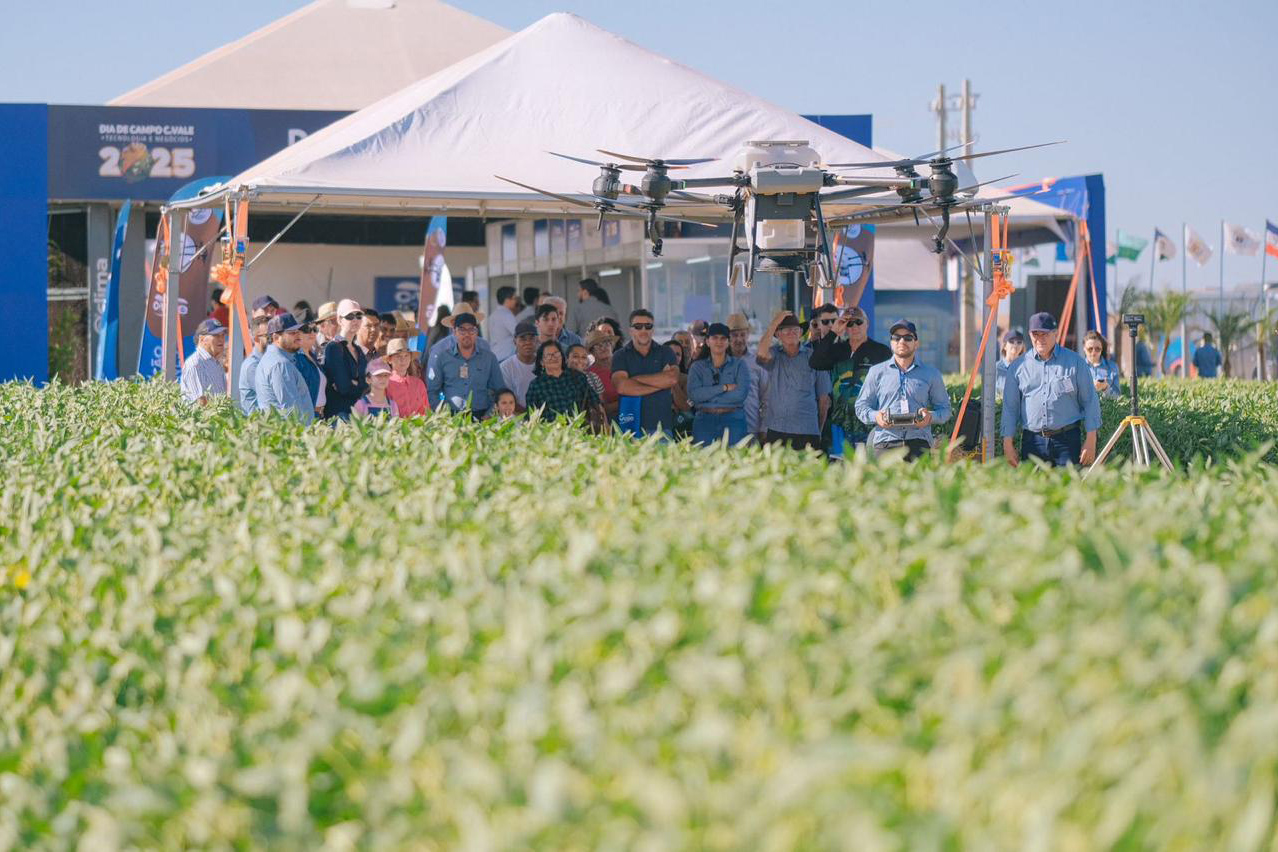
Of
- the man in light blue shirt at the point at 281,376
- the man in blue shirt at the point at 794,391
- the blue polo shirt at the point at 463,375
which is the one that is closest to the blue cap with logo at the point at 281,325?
the man in light blue shirt at the point at 281,376

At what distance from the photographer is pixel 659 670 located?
287cm

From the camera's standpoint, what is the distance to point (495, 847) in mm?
2338

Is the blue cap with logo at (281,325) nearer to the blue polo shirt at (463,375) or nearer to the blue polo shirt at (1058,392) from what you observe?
the blue polo shirt at (463,375)

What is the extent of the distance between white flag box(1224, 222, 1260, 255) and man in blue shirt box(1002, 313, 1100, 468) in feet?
120

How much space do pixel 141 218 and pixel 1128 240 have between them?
29.1 meters

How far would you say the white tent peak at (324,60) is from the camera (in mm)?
31625

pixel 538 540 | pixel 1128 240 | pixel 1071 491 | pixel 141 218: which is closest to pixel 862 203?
pixel 1071 491

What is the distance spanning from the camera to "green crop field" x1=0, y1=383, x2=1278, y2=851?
230 cm

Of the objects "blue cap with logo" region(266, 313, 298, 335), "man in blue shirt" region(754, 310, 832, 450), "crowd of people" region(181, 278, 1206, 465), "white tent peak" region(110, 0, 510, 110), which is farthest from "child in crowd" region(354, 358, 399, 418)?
"white tent peak" region(110, 0, 510, 110)

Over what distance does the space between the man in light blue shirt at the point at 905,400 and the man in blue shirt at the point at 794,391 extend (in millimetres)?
1337

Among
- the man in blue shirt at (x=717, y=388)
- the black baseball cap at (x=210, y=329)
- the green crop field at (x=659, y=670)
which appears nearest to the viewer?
the green crop field at (x=659, y=670)

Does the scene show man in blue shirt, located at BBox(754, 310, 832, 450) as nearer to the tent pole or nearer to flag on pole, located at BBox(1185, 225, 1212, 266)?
the tent pole

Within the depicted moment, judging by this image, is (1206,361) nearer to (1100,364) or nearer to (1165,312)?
(1165,312)

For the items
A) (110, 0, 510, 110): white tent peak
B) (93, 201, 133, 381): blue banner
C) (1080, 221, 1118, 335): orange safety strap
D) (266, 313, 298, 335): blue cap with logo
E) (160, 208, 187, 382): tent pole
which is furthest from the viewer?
(110, 0, 510, 110): white tent peak
